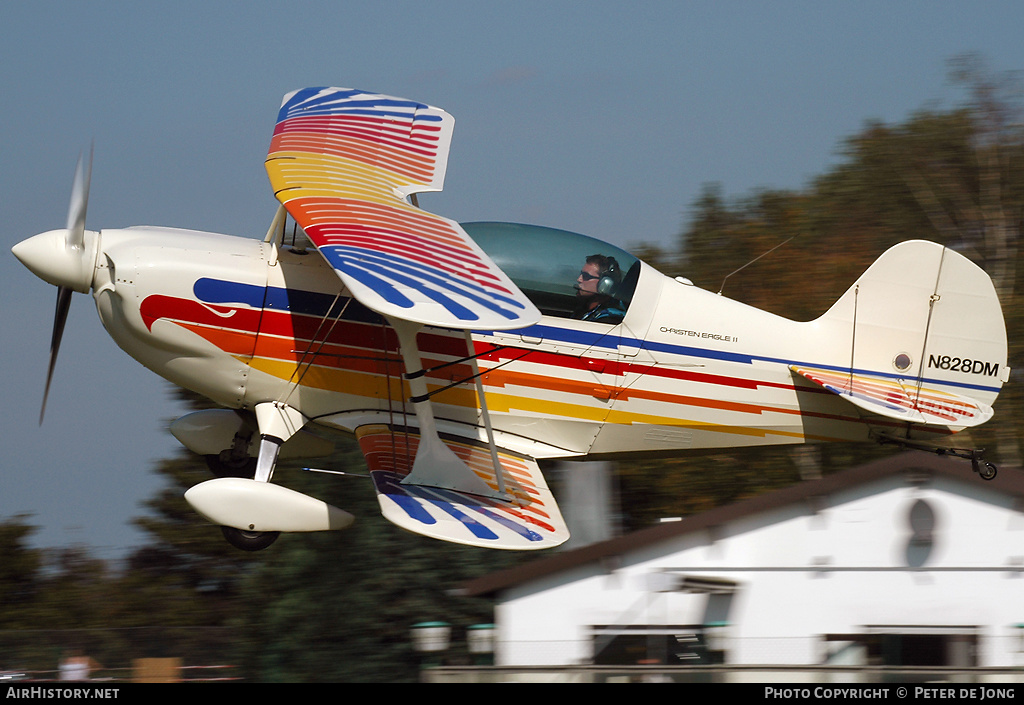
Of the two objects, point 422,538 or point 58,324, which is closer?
point 58,324

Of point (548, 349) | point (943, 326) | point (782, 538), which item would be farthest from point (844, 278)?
point (548, 349)

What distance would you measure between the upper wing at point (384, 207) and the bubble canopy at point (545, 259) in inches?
27.2

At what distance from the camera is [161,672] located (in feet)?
38.5

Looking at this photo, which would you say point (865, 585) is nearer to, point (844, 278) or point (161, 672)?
point (161, 672)

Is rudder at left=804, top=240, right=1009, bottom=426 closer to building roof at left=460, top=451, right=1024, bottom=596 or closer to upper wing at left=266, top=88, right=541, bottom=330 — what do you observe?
building roof at left=460, top=451, right=1024, bottom=596

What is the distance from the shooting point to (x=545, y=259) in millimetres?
7781

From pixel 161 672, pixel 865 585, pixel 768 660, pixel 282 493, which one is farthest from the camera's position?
pixel 161 672

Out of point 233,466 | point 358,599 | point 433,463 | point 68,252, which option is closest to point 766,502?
point 433,463

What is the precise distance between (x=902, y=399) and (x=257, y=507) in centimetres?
460

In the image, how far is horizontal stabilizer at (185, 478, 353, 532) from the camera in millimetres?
6965

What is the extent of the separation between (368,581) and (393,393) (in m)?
9.27

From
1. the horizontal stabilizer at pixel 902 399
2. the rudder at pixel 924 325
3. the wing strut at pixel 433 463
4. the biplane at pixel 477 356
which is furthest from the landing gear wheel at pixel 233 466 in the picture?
the rudder at pixel 924 325

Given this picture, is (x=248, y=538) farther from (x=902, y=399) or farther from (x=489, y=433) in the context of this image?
(x=902, y=399)

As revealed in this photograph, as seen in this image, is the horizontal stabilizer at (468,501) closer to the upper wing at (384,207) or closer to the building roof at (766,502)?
the upper wing at (384,207)
